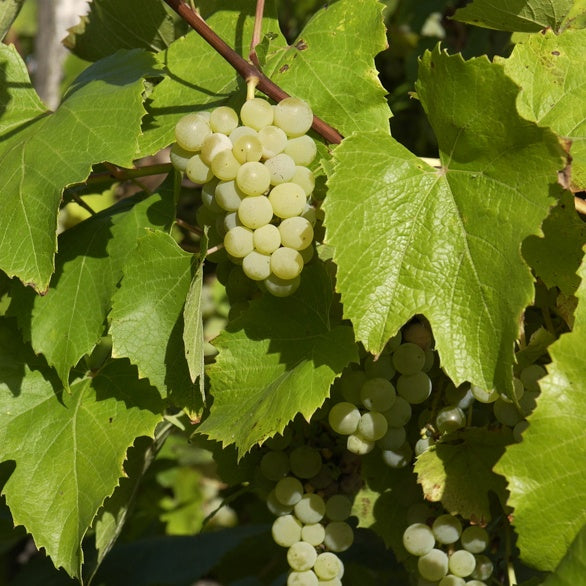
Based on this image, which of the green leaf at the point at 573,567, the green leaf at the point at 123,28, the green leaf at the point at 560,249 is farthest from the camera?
the green leaf at the point at 123,28

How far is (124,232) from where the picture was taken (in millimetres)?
1131

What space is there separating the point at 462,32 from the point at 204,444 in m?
1.16

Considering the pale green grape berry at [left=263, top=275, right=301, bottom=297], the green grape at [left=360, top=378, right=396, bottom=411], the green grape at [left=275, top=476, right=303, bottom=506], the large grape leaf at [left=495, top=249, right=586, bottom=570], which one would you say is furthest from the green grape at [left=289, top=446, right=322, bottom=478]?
the large grape leaf at [left=495, top=249, right=586, bottom=570]

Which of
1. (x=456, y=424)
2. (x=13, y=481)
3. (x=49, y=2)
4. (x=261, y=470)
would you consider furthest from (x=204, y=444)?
(x=49, y=2)

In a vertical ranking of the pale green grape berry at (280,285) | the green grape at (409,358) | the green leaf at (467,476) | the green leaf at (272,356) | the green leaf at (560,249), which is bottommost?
the green leaf at (467,476)

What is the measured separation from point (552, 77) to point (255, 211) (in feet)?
1.27

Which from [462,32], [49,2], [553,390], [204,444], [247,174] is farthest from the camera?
[49,2]

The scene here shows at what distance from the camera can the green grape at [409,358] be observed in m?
1.02

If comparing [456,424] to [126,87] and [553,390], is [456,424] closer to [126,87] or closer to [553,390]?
[553,390]

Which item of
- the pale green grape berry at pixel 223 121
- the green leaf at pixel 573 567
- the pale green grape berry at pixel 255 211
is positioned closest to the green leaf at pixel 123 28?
the pale green grape berry at pixel 223 121

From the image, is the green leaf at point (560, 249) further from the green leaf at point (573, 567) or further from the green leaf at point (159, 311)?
the green leaf at point (159, 311)

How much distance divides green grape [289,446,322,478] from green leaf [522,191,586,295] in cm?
38

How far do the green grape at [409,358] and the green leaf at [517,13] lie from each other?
46 centimetres

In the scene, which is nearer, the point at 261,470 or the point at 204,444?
the point at 261,470
